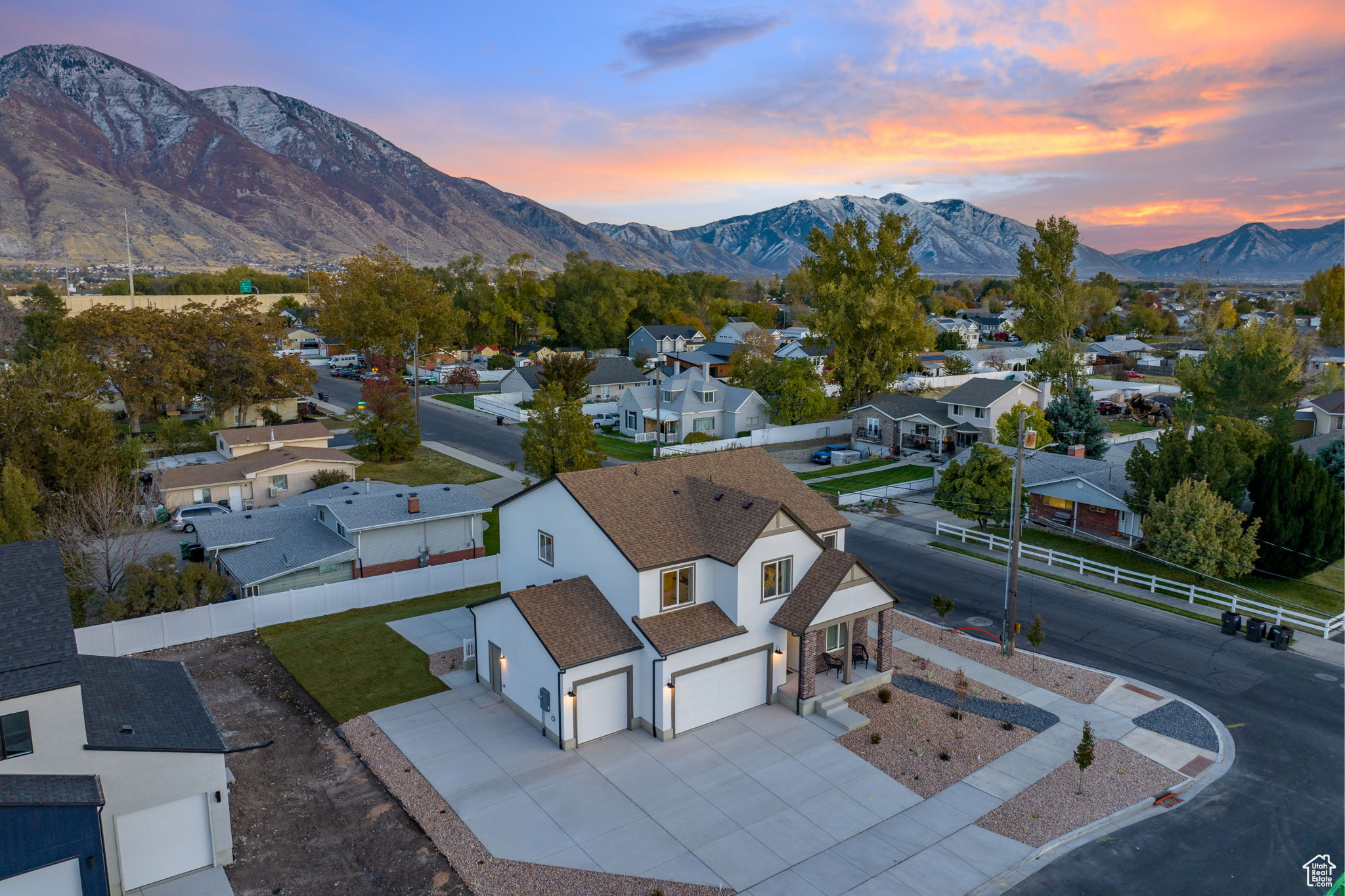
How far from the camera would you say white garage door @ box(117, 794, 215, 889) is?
→ 1598cm

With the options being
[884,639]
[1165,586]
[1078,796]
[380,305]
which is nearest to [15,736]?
[884,639]

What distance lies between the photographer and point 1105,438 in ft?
198

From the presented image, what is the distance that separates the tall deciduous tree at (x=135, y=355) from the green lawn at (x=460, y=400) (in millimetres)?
27984

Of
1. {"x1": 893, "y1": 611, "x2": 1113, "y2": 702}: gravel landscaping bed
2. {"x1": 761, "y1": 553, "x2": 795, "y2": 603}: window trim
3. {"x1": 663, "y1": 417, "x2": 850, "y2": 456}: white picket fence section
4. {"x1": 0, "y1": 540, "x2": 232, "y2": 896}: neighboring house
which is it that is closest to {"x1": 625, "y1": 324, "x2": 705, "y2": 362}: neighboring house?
{"x1": 663, "y1": 417, "x2": 850, "y2": 456}: white picket fence section

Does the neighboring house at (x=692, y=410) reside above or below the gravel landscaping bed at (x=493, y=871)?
above

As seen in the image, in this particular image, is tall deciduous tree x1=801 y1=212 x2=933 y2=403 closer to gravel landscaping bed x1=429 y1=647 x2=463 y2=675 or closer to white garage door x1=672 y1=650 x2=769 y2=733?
white garage door x1=672 y1=650 x2=769 y2=733

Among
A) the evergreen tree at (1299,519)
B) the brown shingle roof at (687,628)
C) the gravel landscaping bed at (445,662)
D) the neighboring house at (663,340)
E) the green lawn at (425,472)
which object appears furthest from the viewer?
the neighboring house at (663,340)

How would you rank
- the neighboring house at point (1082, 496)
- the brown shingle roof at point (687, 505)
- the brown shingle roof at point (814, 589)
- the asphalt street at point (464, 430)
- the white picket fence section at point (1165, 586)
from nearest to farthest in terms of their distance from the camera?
the brown shingle roof at point (687, 505) → the brown shingle roof at point (814, 589) → the white picket fence section at point (1165, 586) → the neighboring house at point (1082, 496) → the asphalt street at point (464, 430)

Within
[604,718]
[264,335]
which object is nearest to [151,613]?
[604,718]

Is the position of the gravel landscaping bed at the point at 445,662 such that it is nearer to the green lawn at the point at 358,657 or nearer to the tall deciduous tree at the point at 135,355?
the green lawn at the point at 358,657

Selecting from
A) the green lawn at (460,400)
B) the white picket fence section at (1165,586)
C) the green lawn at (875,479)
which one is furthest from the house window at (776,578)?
the green lawn at (460,400)

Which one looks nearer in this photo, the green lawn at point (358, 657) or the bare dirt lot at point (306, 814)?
the bare dirt lot at point (306, 814)

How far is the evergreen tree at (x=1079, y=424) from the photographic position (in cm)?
5528

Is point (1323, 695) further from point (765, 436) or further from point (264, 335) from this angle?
point (264, 335)
